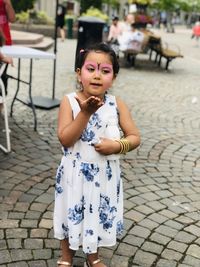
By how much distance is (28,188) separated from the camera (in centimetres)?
416

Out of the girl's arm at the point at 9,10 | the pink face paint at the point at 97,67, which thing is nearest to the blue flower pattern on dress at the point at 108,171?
the pink face paint at the point at 97,67

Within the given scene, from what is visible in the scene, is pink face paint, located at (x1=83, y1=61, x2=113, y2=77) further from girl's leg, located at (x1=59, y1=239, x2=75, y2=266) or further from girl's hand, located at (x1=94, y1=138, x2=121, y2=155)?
girl's leg, located at (x1=59, y1=239, x2=75, y2=266)

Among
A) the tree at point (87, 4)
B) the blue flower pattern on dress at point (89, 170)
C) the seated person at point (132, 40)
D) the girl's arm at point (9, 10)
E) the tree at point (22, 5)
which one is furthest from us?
the tree at point (87, 4)

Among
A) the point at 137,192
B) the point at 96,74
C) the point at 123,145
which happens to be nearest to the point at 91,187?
the point at 123,145

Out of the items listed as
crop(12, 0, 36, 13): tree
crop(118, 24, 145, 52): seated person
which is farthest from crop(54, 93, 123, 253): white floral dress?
crop(12, 0, 36, 13): tree

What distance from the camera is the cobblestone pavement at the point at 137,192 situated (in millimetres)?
3156

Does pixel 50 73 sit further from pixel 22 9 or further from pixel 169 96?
pixel 22 9

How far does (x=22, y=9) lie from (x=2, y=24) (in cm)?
1914

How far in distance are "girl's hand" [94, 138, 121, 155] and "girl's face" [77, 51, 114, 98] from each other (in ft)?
0.90

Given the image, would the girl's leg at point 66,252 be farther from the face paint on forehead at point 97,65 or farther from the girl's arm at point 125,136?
the face paint on forehead at point 97,65

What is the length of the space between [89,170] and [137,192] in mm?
1850

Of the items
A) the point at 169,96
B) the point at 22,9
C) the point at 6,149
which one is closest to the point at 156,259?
the point at 6,149

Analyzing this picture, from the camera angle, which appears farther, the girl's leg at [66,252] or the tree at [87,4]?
the tree at [87,4]

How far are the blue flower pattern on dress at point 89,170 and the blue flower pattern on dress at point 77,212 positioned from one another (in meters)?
0.15
